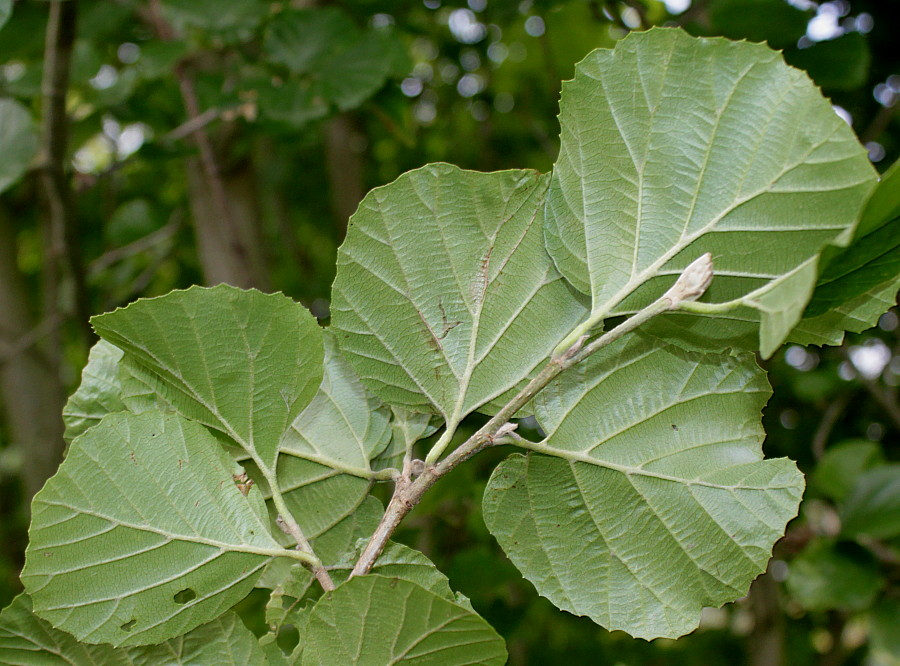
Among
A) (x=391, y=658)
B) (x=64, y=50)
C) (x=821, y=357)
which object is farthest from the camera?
(x=821, y=357)

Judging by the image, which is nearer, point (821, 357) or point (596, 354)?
point (596, 354)

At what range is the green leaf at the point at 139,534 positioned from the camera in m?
0.42

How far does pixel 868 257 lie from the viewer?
0.35 m

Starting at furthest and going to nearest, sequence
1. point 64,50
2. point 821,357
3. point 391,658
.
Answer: point 821,357, point 64,50, point 391,658

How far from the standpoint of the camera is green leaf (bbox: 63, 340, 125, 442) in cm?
49

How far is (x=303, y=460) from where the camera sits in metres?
0.47

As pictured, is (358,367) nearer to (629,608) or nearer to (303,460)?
(303,460)

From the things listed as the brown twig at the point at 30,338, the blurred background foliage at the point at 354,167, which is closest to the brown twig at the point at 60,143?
the blurred background foliage at the point at 354,167

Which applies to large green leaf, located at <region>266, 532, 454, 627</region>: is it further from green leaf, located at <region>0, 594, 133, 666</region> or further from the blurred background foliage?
the blurred background foliage

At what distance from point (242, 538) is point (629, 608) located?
0.74 feet

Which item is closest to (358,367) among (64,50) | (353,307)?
(353,307)

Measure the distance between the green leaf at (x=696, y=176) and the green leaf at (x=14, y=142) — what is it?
718 mm

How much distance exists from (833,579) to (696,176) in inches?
38.1

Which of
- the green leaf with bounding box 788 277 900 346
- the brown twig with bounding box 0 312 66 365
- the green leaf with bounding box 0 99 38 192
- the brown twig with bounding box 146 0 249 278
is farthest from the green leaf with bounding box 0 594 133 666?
the brown twig with bounding box 0 312 66 365
